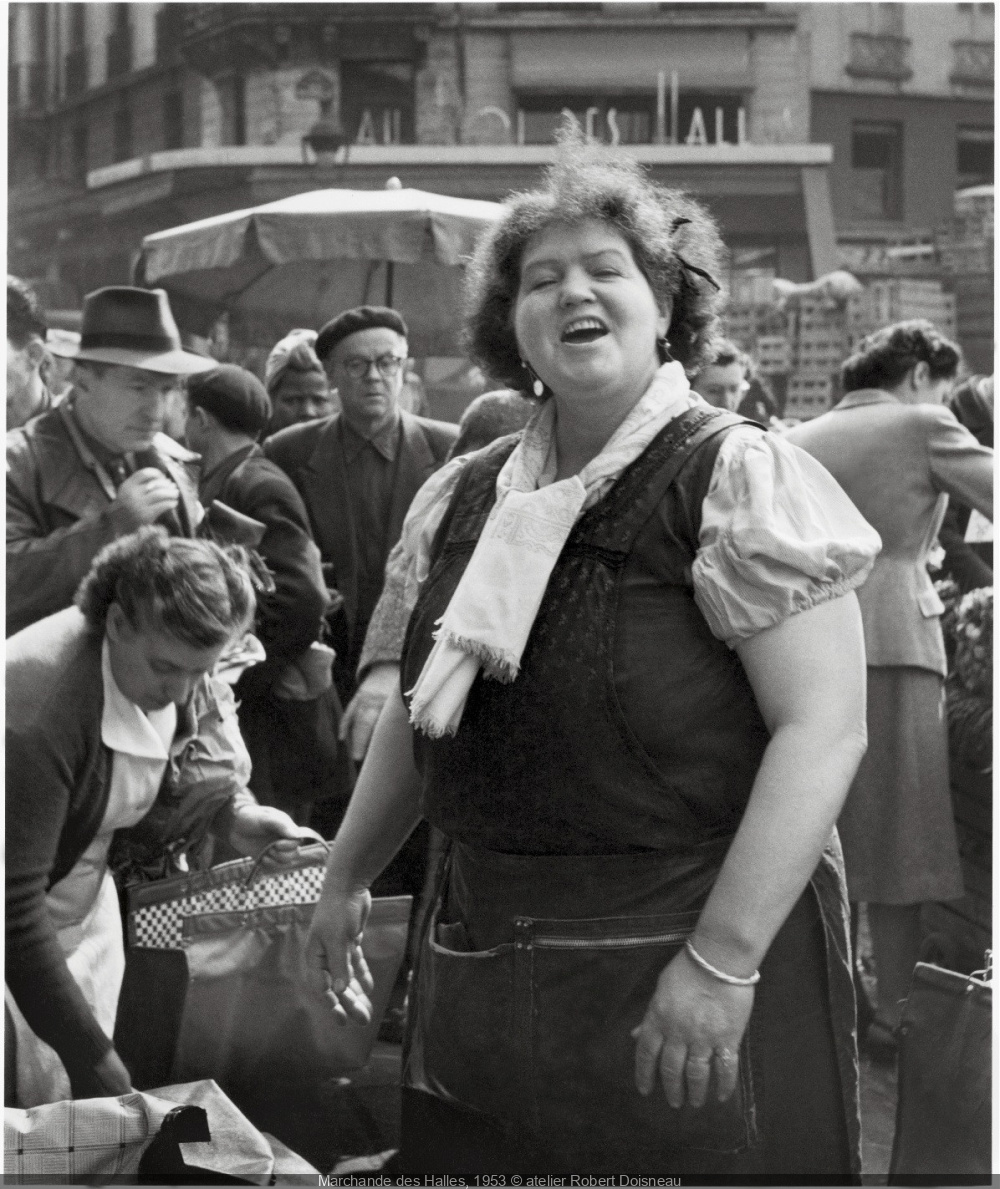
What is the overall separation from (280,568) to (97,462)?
670 millimetres

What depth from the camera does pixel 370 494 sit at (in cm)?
441

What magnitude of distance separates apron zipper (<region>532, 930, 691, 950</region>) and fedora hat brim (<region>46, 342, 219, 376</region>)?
191 cm

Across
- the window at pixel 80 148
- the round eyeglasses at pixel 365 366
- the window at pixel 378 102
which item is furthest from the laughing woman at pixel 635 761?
the window at pixel 80 148

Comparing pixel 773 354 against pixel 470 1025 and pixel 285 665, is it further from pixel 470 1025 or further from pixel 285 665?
pixel 470 1025

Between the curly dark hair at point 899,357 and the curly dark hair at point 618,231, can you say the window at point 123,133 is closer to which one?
the curly dark hair at point 899,357

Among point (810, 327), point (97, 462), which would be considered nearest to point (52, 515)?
point (97, 462)

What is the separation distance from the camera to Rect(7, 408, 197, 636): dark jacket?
9.91 ft

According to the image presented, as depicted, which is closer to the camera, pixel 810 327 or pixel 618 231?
pixel 618 231

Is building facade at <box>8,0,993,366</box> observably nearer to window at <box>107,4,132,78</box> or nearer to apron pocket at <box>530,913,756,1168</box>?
window at <box>107,4,132,78</box>

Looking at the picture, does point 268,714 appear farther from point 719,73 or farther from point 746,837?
point 719,73

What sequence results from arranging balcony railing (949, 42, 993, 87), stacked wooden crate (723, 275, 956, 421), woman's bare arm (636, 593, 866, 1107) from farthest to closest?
stacked wooden crate (723, 275, 956, 421), balcony railing (949, 42, 993, 87), woman's bare arm (636, 593, 866, 1107)

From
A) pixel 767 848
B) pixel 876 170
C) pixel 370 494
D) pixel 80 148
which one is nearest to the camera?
pixel 767 848

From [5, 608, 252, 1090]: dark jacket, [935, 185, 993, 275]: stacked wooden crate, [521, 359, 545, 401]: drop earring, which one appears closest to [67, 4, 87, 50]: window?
[5, 608, 252, 1090]: dark jacket

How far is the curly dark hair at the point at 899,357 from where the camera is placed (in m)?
3.84
